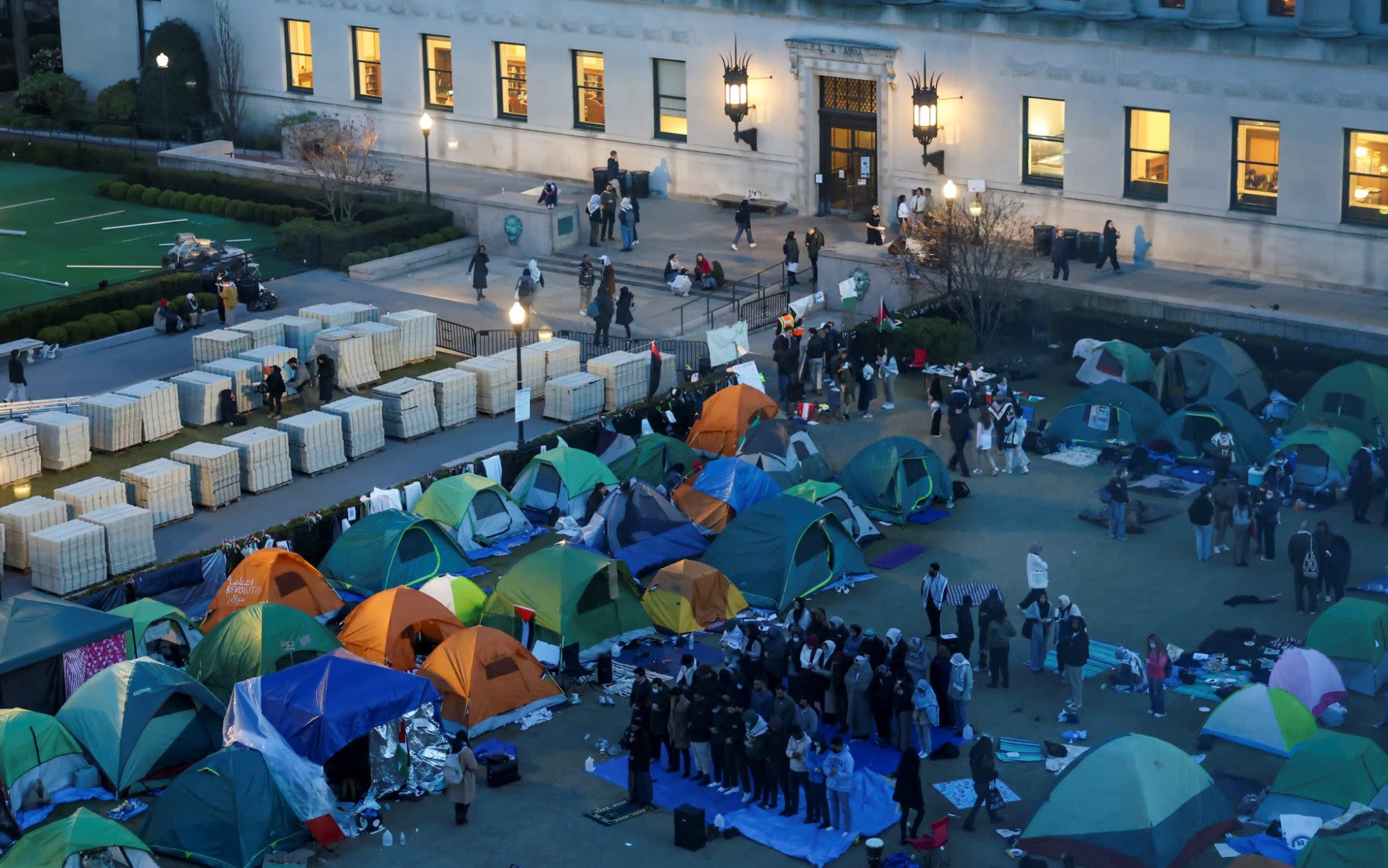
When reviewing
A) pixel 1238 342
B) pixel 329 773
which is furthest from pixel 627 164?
pixel 329 773

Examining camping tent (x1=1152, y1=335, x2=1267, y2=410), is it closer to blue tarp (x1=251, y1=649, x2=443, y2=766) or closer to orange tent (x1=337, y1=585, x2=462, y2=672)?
orange tent (x1=337, y1=585, x2=462, y2=672)

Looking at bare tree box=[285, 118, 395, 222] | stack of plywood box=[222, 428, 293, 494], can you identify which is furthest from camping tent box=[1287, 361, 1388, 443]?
bare tree box=[285, 118, 395, 222]

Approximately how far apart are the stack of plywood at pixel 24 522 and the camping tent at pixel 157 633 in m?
4.28

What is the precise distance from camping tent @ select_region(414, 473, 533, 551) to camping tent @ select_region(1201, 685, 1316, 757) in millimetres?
13220

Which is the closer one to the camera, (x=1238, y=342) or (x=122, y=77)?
(x=1238, y=342)

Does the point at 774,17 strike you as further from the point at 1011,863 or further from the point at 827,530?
the point at 1011,863

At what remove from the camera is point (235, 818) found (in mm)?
24312

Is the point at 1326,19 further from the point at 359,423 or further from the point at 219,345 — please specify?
the point at 219,345

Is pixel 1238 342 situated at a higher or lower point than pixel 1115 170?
lower

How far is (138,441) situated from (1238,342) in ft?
74.6

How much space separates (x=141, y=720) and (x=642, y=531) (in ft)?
32.4

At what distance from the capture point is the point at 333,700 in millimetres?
26125

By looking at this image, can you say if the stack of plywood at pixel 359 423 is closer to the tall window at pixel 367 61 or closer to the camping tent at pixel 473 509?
the camping tent at pixel 473 509

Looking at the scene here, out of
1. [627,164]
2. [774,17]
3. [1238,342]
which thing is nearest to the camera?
[1238,342]
